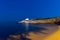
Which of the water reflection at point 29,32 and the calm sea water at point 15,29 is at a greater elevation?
the calm sea water at point 15,29

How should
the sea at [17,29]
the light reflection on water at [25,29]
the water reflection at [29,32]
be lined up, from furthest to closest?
1. the sea at [17,29]
2. the light reflection on water at [25,29]
3. the water reflection at [29,32]

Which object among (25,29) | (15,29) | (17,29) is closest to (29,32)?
(25,29)

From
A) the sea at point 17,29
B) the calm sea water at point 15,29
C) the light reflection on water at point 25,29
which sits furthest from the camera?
the calm sea water at point 15,29

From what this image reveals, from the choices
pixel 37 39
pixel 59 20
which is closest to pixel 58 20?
pixel 59 20

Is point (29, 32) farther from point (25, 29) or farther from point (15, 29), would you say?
point (15, 29)

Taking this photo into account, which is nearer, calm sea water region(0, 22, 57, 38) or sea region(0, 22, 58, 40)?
sea region(0, 22, 58, 40)

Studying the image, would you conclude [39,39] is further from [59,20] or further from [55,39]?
[59,20]

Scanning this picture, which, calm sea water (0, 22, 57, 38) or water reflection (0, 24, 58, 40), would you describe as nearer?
water reflection (0, 24, 58, 40)

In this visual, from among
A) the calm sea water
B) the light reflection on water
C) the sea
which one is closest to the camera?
the light reflection on water

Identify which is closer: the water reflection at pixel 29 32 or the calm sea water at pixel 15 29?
the water reflection at pixel 29 32

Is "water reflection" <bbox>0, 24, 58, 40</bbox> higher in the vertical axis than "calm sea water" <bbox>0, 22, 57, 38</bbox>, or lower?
lower

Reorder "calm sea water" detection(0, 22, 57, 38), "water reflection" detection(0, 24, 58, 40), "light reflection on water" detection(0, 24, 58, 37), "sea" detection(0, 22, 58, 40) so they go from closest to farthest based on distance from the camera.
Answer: "water reflection" detection(0, 24, 58, 40) → "light reflection on water" detection(0, 24, 58, 37) → "sea" detection(0, 22, 58, 40) → "calm sea water" detection(0, 22, 57, 38)

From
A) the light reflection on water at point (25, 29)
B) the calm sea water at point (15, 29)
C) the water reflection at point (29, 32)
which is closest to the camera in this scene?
the water reflection at point (29, 32)

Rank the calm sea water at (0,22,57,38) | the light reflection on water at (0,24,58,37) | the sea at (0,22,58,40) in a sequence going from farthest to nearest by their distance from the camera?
the calm sea water at (0,22,57,38) → the sea at (0,22,58,40) → the light reflection on water at (0,24,58,37)
